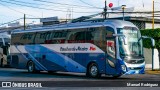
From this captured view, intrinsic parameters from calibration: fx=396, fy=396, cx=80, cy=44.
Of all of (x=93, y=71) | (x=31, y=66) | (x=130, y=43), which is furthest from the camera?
(x=31, y=66)

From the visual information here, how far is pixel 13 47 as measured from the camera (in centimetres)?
3141

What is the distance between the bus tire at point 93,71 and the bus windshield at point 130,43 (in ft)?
6.67

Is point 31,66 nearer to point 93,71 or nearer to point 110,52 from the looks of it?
point 93,71

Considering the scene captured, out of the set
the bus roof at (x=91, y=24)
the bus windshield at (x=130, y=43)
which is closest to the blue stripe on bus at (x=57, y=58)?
the bus roof at (x=91, y=24)

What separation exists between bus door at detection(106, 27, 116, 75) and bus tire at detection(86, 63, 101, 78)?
0.80 m

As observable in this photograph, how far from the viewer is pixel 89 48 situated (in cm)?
2369

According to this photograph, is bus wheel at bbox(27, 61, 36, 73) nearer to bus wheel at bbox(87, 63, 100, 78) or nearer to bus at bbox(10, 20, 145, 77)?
bus at bbox(10, 20, 145, 77)

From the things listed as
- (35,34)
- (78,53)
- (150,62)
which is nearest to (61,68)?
(78,53)

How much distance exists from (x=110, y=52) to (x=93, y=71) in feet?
5.77

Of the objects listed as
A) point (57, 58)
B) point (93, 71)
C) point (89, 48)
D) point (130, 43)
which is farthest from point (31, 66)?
point (130, 43)

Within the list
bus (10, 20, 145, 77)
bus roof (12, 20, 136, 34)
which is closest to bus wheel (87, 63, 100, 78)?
bus (10, 20, 145, 77)

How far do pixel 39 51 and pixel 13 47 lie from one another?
398 cm

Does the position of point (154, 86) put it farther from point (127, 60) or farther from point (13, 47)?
point (13, 47)

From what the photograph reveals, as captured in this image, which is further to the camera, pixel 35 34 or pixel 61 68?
pixel 35 34
